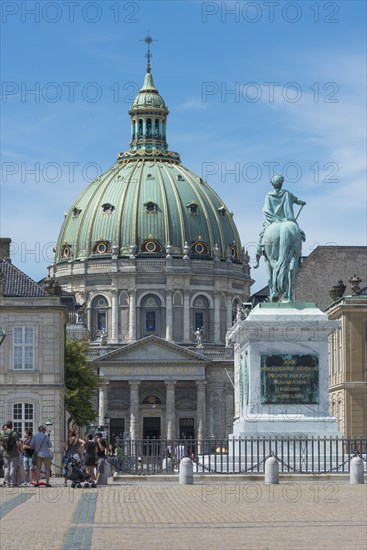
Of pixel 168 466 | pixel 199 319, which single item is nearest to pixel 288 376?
pixel 168 466

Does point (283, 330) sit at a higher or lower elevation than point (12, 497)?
higher

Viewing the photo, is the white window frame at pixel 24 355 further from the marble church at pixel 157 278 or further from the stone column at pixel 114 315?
the stone column at pixel 114 315

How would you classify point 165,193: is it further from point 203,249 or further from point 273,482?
point 273,482

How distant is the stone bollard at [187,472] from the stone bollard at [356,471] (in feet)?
13.5

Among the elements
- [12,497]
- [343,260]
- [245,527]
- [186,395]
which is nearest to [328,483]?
[12,497]

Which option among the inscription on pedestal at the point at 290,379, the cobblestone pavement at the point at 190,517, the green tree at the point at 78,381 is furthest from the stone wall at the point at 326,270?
the cobblestone pavement at the point at 190,517

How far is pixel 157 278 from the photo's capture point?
174500 millimetres

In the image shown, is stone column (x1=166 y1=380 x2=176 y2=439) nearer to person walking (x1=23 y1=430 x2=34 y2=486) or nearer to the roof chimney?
the roof chimney

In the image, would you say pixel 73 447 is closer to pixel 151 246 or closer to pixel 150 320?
pixel 150 320

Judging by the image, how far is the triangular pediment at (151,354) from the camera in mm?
156875

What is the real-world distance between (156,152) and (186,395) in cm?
3690

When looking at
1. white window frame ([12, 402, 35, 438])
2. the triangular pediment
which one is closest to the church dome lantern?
the triangular pediment

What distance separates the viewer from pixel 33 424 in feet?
243

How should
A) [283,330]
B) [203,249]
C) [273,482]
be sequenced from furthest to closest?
[203,249]
[283,330]
[273,482]
